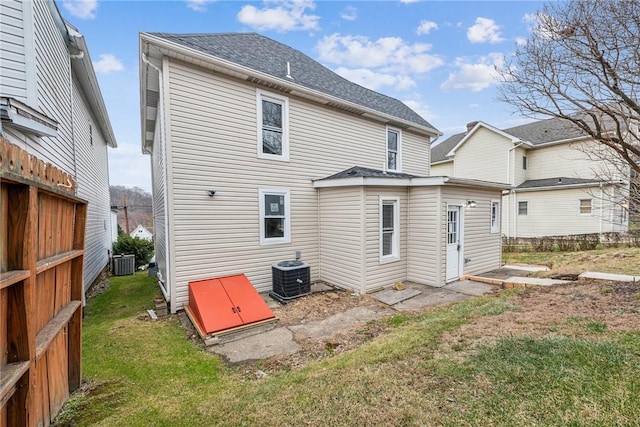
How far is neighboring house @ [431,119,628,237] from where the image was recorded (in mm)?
15219

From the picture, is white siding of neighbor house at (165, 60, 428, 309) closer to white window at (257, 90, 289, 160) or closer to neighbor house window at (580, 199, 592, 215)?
white window at (257, 90, 289, 160)

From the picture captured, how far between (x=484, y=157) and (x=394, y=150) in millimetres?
11295

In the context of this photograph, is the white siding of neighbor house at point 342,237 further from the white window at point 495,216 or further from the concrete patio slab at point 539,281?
the white window at point 495,216

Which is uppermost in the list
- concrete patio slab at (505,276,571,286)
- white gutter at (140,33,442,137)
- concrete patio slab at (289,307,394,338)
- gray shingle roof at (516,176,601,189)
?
Result: white gutter at (140,33,442,137)

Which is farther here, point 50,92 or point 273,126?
point 273,126

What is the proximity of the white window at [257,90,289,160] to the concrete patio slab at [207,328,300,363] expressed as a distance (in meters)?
4.48

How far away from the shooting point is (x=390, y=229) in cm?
795

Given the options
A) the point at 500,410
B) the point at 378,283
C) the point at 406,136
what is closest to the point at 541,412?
the point at 500,410

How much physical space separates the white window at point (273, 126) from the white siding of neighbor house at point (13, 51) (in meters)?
4.28

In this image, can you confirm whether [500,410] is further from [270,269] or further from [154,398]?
[270,269]

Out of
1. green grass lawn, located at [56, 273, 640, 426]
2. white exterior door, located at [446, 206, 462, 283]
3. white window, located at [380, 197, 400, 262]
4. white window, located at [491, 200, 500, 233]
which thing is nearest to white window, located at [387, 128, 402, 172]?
white window, located at [380, 197, 400, 262]

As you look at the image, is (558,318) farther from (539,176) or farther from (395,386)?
(539,176)

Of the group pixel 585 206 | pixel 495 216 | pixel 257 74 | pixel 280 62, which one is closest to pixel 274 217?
pixel 257 74

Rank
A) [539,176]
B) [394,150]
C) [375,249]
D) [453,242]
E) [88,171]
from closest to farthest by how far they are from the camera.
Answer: [375,249], [453,242], [88,171], [394,150], [539,176]
